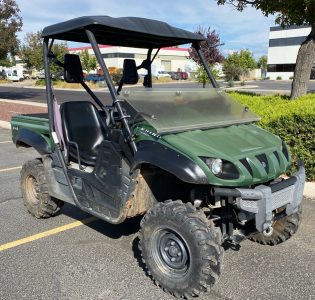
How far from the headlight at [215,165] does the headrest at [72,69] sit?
216cm

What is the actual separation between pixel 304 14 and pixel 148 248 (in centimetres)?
757

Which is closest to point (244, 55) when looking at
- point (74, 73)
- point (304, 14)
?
point (304, 14)

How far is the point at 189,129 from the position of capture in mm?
3270

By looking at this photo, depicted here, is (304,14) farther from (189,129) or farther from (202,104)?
(189,129)

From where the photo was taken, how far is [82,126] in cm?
455

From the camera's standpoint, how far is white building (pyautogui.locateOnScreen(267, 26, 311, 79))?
176 ft

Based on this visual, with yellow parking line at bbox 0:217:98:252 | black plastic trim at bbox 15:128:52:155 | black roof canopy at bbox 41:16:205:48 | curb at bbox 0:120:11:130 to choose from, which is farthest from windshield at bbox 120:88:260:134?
curb at bbox 0:120:11:130

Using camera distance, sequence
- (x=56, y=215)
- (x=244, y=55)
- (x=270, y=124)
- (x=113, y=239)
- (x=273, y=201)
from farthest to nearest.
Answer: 1. (x=244, y=55)
2. (x=270, y=124)
3. (x=56, y=215)
4. (x=113, y=239)
5. (x=273, y=201)

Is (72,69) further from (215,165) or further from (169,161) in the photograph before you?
(215,165)

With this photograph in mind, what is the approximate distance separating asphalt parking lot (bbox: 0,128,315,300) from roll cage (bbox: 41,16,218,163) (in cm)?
105

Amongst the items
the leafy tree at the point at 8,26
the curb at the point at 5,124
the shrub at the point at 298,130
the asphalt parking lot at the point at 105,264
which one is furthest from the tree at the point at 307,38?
the leafy tree at the point at 8,26

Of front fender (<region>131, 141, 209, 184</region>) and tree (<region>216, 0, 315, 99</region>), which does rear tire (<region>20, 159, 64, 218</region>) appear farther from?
tree (<region>216, 0, 315, 99</region>)

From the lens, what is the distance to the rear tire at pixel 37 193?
14.6ft

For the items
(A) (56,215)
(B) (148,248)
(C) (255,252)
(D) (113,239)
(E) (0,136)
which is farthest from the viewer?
(E) (0,136)
